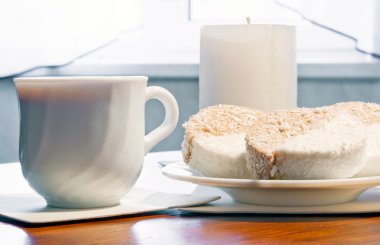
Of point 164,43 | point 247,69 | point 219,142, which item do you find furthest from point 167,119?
point 164,43

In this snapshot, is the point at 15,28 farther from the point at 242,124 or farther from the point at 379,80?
the point at 242,124

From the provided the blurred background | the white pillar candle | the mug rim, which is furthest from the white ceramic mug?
the blurred background

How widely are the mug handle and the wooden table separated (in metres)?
0.09

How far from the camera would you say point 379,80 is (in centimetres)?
200

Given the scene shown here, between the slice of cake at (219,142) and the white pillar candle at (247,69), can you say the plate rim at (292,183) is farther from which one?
the white pillar candle at (247,69)

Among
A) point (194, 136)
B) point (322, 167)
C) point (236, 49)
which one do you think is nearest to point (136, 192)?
point (194, 136)

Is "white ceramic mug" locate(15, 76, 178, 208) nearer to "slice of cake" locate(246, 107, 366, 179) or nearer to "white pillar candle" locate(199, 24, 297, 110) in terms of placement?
"slice of cake" locate(246, 107, 366, 179)

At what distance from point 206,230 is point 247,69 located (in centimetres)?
54

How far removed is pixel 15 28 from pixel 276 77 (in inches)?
42.9

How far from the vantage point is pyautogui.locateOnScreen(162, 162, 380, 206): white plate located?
61 centimetres

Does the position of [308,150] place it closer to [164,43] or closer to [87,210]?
[87,210]

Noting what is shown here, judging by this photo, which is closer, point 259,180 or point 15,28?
point 259,180

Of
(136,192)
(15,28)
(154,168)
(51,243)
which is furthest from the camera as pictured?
(15,28)

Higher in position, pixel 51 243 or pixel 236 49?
pixel 236 49
